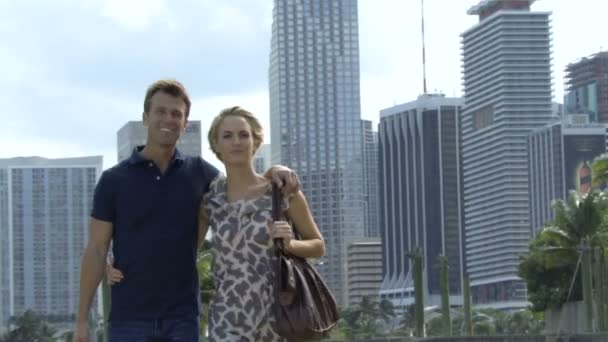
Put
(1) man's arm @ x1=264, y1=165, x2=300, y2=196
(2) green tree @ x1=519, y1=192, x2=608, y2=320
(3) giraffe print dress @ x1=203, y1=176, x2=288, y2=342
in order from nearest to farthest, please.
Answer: (3) giraffe print dress @ x1=203, y1=176, x2=288, y2=342 < (1) man's arm @ x1=264, y1=165, x2=300, y2=196 < (2) green tree @ x1=519, y1=192, x2=608, y2=320

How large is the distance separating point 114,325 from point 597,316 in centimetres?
4676

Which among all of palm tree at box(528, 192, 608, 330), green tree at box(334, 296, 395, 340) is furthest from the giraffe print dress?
green tree at box(334, 296, 395, 340)

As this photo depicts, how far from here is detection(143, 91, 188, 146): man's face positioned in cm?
657

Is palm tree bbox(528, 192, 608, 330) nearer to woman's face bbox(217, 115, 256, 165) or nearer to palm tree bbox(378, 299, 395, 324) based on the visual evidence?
woman's face bbox(217, 115, 256, 165)

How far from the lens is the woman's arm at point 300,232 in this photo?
646 centimetres

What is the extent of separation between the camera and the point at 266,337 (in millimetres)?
6500

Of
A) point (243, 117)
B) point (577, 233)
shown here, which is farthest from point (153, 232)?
point (577, 233)

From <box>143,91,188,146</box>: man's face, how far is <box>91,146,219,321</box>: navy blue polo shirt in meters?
0.11

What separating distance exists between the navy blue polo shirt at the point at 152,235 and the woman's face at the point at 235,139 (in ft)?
0.56

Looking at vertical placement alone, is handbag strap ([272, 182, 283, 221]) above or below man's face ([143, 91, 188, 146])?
below

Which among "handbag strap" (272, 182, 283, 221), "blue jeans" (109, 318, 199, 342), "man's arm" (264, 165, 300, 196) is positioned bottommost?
"blue jeans" (109, 318, 199, 342)

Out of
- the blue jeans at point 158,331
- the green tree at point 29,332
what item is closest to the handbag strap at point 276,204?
the blue jeans at point 158,331

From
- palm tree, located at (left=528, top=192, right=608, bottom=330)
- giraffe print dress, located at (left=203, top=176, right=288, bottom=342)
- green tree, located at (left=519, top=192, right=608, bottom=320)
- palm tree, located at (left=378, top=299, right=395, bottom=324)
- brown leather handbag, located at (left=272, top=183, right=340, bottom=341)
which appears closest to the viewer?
brown leather handbag, located at (left=272, top=183, right=340, bottom=341)

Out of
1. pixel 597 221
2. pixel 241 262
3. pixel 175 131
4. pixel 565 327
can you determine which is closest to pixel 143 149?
pixel 175 131
